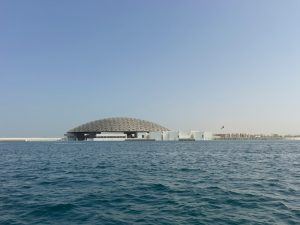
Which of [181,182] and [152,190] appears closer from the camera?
[152,190]

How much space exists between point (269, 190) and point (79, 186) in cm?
1373

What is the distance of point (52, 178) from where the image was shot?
30172 millimetres

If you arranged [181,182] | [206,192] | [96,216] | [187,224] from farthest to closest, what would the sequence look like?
[181,182], [206,192], [96,216], [187,224]

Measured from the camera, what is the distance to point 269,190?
74.6ft

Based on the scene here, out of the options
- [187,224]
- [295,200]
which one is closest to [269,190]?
[295,200]

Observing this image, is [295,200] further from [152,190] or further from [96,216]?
[96,216]

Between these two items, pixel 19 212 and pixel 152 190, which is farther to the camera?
pixel 152 190

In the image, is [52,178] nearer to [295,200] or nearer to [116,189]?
[116,189]

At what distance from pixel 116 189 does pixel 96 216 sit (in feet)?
25.4

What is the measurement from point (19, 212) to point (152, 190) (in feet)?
30.4

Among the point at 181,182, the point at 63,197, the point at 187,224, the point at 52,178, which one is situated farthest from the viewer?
the point at 52,178

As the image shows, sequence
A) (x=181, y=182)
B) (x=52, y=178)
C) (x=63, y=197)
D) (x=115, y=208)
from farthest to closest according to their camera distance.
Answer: (x=52, y=178), (x=181, y=182), (x=63, y=197), (x=115, y=208)

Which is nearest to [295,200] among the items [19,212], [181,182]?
[181,182]

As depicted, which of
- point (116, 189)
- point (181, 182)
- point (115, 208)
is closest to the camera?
point (115, 208)
